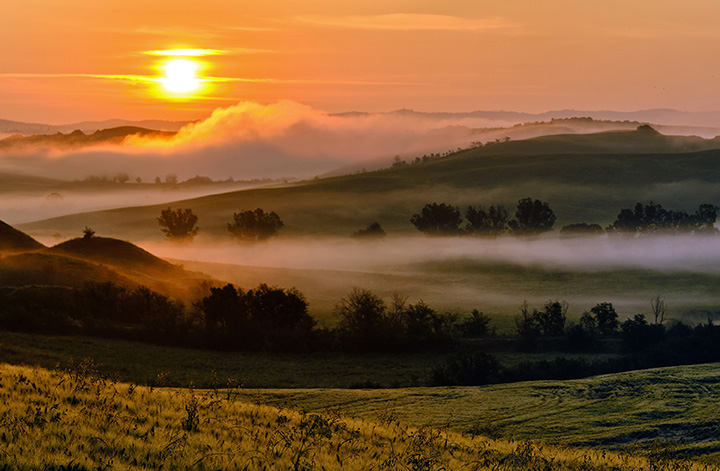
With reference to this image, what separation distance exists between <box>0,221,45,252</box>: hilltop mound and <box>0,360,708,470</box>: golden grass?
7978 centimetres

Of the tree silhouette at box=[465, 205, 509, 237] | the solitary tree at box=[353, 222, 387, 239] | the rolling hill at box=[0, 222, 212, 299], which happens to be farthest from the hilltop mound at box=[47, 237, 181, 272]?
the tree silhouette at box=[465, 205, 509, 237]

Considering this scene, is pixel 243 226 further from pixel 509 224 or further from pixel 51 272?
pixel 51 272

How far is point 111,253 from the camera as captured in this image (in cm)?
10262

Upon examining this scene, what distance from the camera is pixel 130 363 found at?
59.2m

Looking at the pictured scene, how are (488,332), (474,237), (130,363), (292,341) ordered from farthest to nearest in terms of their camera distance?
(474,237)
(488,332)
(292,341)
(130,363)

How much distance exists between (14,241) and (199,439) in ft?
294

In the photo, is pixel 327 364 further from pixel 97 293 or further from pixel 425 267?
pixel 425 267

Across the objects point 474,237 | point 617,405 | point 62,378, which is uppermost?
point 474,237

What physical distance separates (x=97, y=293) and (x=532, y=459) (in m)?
58.5

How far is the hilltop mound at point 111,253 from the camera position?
99.6 m

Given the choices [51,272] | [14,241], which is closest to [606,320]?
[51,272]

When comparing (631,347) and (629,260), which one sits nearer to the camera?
(631,347)

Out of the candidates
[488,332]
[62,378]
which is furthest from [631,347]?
[62,378]

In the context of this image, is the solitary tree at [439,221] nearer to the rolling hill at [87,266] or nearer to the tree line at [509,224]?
the tree line at [509,224]
